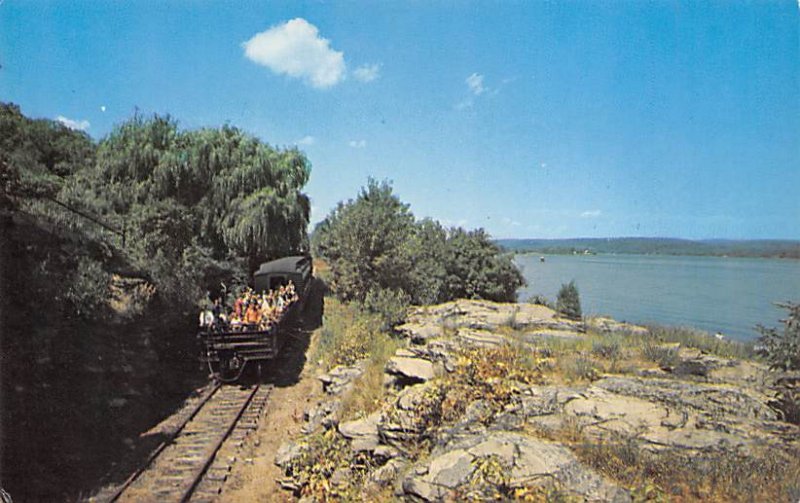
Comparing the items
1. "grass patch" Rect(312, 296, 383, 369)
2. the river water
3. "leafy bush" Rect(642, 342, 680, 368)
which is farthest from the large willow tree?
"leafy bush" Rect(642, 342, 680, 368)

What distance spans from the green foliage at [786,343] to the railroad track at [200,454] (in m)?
9.13

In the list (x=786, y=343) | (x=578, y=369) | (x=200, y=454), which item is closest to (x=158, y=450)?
(x=200, y=454)

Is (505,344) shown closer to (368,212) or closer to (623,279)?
(368,212)

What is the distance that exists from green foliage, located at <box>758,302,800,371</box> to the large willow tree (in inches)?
711

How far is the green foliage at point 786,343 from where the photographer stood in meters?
5.73

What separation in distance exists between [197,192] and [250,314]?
36.9ft

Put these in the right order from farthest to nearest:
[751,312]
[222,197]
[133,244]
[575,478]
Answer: [222,197] → [751,312] → [133,244] → [575,478]

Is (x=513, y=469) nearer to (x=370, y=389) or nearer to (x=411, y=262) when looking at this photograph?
(x=370, y=389)

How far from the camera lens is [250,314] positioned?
45.7 feet

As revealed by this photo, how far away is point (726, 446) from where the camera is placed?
192 inches

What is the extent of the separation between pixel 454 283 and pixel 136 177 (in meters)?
16.5

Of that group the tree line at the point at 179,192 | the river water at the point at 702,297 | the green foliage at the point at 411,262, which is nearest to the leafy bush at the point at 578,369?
the river water at the point at 702,297

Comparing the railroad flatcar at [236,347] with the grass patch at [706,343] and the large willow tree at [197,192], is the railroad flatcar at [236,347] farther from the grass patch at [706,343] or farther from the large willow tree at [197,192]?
the grass patch at [706,343]

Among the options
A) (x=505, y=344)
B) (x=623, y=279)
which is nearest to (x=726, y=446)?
(x=505, y=344)
